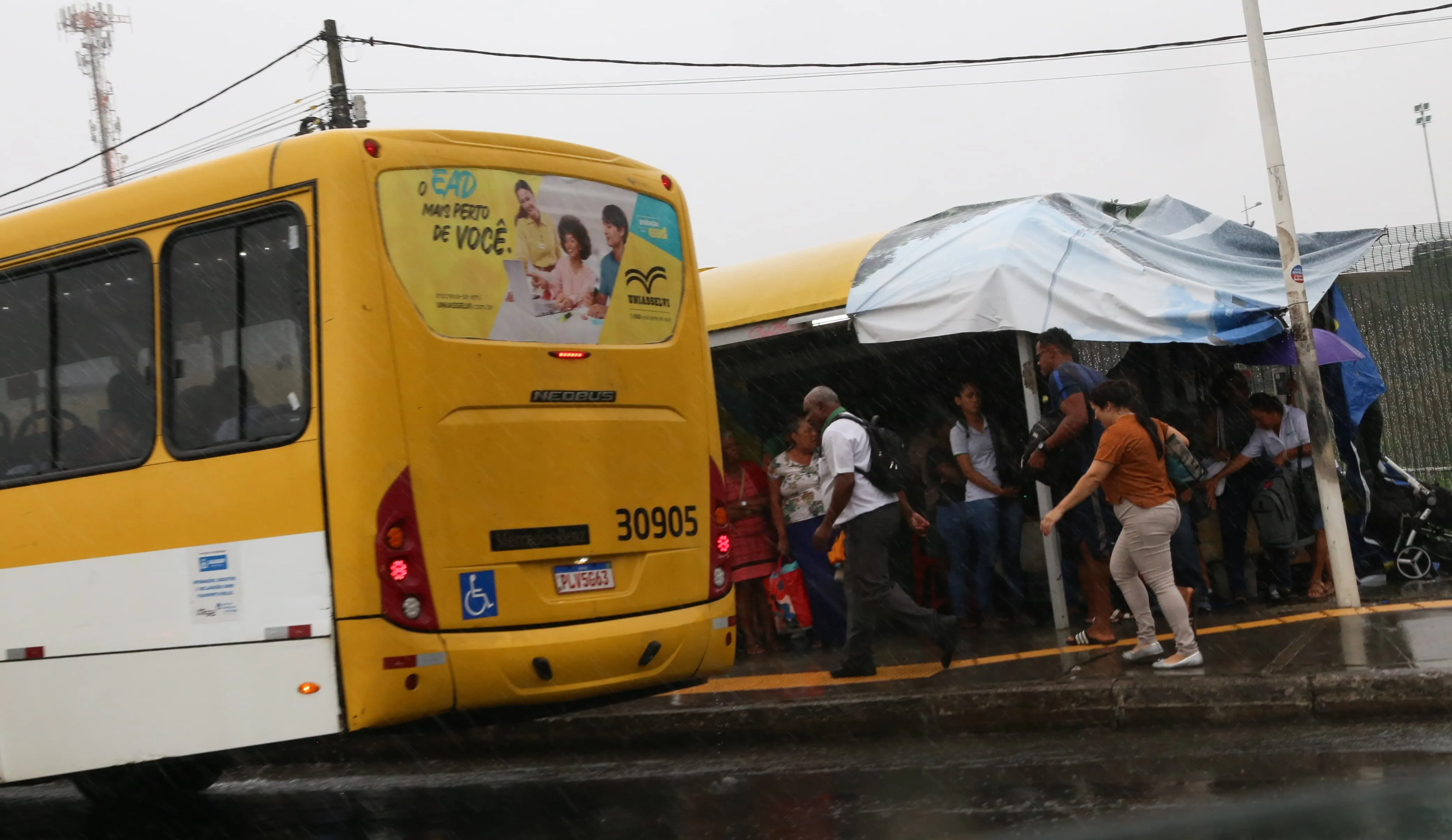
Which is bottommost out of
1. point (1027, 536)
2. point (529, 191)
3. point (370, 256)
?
point (1027, 536)

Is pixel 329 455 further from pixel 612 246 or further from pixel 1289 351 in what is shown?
pixel 1289 351

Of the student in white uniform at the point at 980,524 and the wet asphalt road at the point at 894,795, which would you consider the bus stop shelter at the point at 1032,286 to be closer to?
the student in white uniform at the point at 980,524

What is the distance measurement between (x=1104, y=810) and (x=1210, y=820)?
46cm

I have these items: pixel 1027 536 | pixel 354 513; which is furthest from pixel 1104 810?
pixel 1027 536

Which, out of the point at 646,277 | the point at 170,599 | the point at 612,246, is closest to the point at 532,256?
the point at 612,246

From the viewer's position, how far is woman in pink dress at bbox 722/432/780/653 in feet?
36.4

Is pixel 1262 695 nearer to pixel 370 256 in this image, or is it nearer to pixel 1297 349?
pixel 1297 349

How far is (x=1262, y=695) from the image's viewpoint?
271 inches

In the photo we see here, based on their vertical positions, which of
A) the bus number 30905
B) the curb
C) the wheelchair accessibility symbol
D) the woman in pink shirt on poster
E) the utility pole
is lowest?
the curb

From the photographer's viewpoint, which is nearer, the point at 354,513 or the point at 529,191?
the point at 354,513

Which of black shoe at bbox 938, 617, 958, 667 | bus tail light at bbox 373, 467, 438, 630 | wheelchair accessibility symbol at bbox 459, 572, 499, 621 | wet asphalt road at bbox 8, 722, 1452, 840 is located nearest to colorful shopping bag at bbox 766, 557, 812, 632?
black shoe at bbox 938, 617, 958, 667

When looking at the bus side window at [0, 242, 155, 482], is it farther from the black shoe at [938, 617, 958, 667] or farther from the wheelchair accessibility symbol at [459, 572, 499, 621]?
Result: the black shoe at [938, 617, 958, 667]

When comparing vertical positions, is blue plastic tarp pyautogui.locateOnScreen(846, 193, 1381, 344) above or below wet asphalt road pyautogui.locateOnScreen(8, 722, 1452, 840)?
above

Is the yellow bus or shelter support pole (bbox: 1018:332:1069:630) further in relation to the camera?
shelter support pole (bbox: 1018:332:1069:630)
